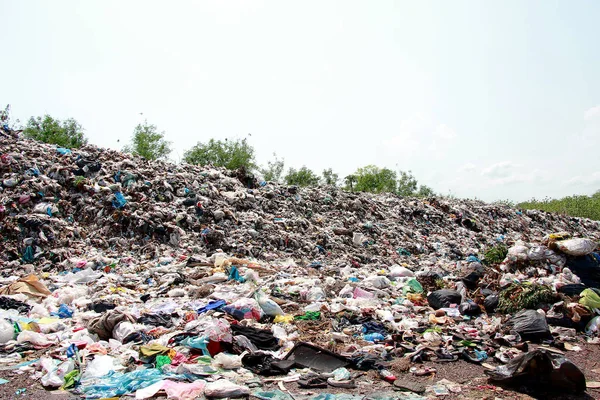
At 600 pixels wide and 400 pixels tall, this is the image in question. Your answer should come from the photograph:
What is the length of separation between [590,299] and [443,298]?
179 centimetres

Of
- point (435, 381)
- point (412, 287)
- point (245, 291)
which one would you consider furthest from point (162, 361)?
point (412, 287)

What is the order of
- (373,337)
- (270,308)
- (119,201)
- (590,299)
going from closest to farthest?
(373,337) → (270,308) → (590,299) → (119,201)

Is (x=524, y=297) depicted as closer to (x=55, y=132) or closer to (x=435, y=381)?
(x=435, y=381)

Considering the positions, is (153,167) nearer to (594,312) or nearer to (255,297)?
(255,297)

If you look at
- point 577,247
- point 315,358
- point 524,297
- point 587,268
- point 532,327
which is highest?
point 577,247

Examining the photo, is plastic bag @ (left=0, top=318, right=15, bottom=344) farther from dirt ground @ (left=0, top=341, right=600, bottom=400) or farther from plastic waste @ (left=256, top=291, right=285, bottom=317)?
plastic waste @ (left=256, top=291, right=285, bottom=317)

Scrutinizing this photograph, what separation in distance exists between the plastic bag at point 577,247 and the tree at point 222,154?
728 inches

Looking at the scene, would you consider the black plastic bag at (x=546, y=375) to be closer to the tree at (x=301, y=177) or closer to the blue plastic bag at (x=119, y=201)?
the blue plastic bag at (x=119, y=201)

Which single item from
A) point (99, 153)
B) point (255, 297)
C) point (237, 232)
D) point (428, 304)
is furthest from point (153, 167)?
point (428, 304)

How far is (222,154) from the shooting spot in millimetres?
23766

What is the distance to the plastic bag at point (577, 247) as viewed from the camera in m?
6.36

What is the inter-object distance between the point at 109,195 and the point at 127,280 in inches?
127

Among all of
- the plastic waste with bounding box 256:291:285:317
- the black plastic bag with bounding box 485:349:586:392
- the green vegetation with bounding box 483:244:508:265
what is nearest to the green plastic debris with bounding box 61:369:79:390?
the plastic waste with bounding box 256:291:285:317

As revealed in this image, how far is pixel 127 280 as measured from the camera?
269 inches
